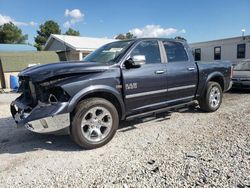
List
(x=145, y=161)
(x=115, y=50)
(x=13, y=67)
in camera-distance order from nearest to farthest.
Result: 1. (x=145, y=161)
2. (x=115, y=50)
3. (x=13, y=67)

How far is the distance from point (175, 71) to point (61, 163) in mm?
3122

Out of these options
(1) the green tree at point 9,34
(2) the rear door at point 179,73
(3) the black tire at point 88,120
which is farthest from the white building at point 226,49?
(1) the green tree at point 9,34

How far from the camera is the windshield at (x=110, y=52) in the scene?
4.95 m

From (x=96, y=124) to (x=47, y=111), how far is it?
893 millimetres

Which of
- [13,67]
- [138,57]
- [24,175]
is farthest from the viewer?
[13,67]

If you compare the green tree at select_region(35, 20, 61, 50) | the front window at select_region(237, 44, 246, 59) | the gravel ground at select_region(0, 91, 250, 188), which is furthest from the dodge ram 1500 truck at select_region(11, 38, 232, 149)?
the green tree at select_region(35, 20, 61, 50)

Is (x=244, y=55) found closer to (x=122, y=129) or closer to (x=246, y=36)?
(x=246, y=36)

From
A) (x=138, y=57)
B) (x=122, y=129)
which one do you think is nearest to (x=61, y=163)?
(x=122, y=129)

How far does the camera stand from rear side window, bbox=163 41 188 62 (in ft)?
18.4

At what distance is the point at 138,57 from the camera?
15.2 ft

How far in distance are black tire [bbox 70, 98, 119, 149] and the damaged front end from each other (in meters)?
Result: 0.16

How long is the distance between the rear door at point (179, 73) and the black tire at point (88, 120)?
5.24ft

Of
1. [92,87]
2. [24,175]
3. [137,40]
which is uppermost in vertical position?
[137,40]

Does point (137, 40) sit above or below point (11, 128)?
above
